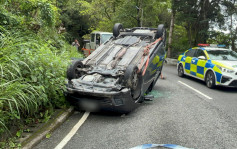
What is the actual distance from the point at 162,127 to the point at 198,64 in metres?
6.08

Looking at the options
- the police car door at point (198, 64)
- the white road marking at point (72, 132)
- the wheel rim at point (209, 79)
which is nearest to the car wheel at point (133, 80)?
the white road marking at point (72, 132)

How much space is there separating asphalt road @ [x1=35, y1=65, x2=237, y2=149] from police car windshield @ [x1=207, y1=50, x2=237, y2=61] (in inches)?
109

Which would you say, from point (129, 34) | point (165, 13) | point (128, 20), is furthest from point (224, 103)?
point (165, 13)

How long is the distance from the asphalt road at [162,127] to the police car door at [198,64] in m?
2.79

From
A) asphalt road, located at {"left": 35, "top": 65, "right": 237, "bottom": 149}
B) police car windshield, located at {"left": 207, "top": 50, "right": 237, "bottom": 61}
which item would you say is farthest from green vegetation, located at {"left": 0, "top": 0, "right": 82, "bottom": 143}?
police car windshield, located at {"left": 207, "top": 50, "right": 237, "bottom": 61}

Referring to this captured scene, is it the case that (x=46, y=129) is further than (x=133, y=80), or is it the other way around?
(x=133, y=80)

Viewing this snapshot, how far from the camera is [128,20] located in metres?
26.8

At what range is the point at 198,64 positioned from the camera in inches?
392

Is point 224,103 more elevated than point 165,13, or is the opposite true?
point 165,13

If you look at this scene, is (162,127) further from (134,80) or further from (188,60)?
(188,60)

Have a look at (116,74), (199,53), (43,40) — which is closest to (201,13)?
(199,53)

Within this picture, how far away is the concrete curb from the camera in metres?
3.63

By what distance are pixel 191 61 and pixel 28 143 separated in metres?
8.79

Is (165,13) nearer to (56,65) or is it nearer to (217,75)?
(217,75)
